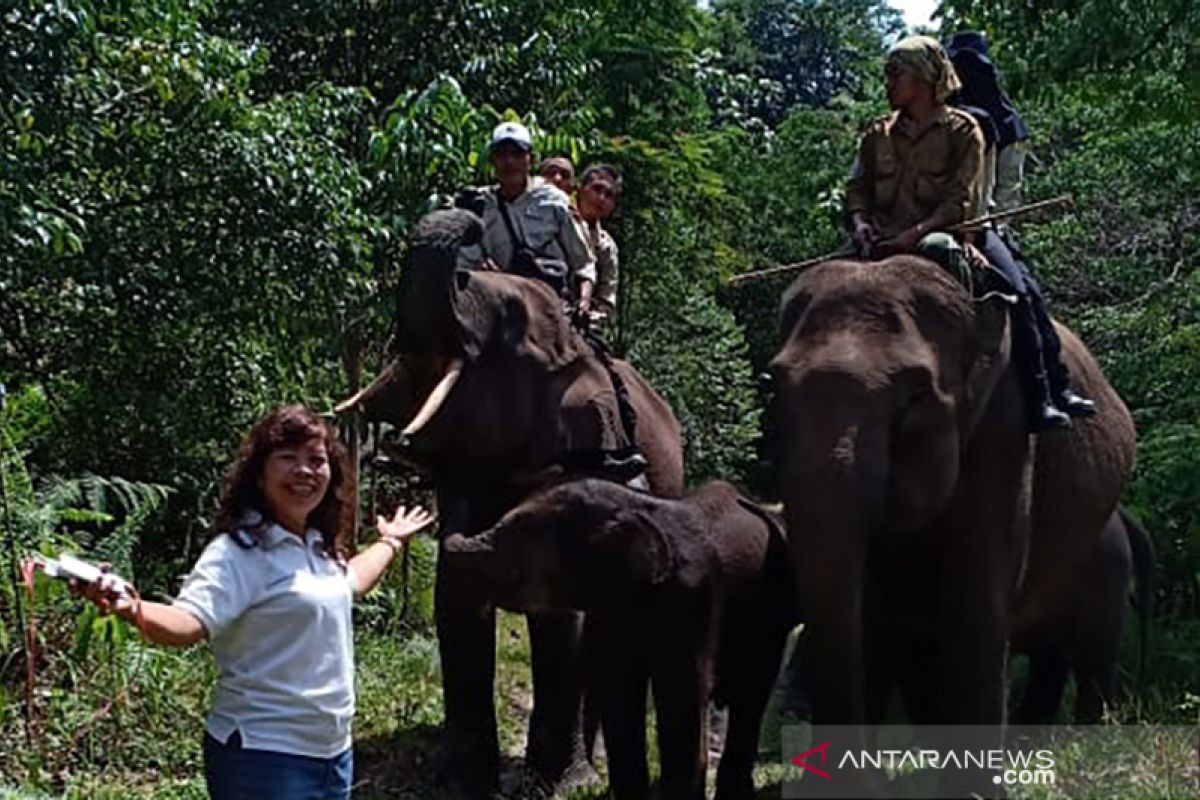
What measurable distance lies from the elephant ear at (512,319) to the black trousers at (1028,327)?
81.7 inches

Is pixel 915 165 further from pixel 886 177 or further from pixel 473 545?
pixel 473 545

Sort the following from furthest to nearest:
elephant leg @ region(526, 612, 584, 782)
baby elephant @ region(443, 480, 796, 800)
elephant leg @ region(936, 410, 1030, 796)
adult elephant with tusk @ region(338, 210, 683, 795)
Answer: elephant leg @ region(526, 612, 584, 782)
adult elephant with tusk @ region(338, 210, 683, 795)
baby elephant @ region(443, 480, 796, 800)
elephant leg @ region(936, 410, 1030, 796)

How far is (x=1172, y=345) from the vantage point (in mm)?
11258

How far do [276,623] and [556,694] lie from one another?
3686mm

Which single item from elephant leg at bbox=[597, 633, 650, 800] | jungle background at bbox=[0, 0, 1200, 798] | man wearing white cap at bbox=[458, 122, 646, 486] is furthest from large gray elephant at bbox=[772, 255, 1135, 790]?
man wearing white cap at bbox=[458, 122, 646, 486]

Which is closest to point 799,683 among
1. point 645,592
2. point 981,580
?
point 645,592

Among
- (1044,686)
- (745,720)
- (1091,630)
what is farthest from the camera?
(1044,686)

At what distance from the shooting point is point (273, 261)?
9781 millimetres

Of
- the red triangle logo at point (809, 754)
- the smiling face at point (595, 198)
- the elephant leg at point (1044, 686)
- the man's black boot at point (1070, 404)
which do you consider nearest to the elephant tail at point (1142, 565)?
the elephant leg at point (1044, 686)

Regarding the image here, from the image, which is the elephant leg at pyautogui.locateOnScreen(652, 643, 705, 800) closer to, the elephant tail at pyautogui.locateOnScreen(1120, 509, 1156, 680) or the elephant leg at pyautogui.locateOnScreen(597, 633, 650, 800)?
the elephant leg at pyautogui.locateOnScreen(597, 633, 650, 800)

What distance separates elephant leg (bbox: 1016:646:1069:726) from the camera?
27.5 ft

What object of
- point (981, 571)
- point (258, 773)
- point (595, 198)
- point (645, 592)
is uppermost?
point (595, 198)

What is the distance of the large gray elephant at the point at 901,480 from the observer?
18.6 ft

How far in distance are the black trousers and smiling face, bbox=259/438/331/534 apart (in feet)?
9.56
